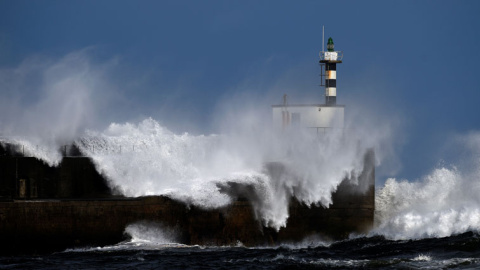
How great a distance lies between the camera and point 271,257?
2494 cm

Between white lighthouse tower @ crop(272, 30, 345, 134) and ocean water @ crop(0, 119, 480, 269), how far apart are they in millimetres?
1705

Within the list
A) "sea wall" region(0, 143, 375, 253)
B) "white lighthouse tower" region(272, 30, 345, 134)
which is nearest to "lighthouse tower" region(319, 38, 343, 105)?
"white lighthouse tower" region(272, 30, 345, 134)

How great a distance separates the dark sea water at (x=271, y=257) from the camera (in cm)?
2345

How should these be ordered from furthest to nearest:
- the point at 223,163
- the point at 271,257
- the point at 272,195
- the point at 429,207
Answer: the point at 429,207, the point at 223,163, the point at 272,195, the point at 271,257

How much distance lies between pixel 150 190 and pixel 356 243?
5.91 meters

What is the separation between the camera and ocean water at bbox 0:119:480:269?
79.4 feet

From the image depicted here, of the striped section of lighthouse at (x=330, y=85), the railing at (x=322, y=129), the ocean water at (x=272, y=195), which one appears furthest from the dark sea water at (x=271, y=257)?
the striped section of lighthouse at (x=330, y=85)

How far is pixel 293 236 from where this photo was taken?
2831cm

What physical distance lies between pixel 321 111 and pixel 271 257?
981cm

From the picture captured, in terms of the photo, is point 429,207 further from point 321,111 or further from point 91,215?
point 91,215

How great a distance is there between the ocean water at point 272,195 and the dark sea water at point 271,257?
0.03 meters

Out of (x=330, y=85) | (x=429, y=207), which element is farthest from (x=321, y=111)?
(x=429, y=207)

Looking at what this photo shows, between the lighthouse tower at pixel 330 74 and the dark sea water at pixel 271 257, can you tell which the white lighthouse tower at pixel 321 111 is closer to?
the lighthouse tower at pixel 330 74

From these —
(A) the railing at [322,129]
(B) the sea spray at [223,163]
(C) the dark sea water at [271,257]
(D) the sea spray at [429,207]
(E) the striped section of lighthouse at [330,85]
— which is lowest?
(C) the dark sea water at [271,257]
